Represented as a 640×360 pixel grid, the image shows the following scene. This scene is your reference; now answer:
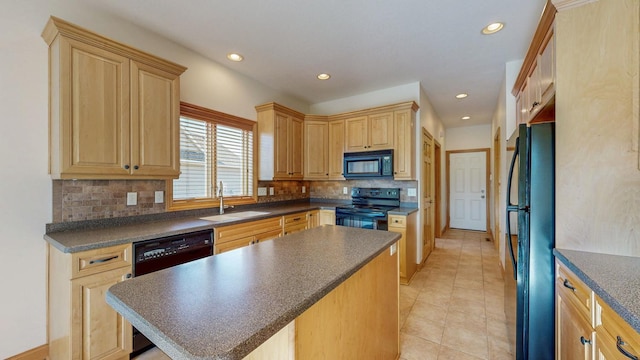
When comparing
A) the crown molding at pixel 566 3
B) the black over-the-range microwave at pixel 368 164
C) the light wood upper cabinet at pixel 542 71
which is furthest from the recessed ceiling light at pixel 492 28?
the black over-the-range microwave at pixel 368 164

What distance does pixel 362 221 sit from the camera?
3.26 meters

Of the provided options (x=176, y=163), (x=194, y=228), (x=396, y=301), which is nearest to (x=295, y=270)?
(x=396, y=301)

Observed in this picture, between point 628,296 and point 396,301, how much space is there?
111cm

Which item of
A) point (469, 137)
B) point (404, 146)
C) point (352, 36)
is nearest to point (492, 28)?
point (352, 36)

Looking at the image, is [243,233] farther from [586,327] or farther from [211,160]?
[586,327]

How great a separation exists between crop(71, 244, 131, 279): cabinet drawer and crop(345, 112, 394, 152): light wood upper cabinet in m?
2.92

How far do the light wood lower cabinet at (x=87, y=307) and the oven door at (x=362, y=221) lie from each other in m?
2.34

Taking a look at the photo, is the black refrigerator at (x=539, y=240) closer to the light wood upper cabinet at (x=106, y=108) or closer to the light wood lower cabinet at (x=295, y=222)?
the light wood lower cabinet at (x=295, y=222)

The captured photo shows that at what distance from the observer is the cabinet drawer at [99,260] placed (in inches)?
59.2

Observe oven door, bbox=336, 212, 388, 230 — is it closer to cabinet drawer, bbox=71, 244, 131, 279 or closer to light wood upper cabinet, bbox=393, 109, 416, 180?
light wood upper cabinet, bbox=393, 109, 416, 180

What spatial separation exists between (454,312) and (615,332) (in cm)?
183

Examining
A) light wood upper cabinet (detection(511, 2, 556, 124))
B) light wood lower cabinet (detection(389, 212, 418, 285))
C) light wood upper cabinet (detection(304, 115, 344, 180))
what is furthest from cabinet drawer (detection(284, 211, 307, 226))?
light wood upper cabinet (detection(511, 2, 556, 124))

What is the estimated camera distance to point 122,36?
2.17m

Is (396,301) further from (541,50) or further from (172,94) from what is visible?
(172,94)
